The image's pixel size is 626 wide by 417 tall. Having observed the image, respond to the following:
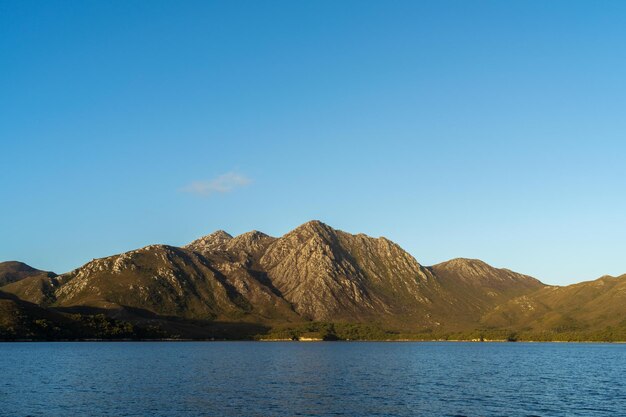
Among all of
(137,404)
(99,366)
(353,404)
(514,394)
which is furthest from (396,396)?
(99,366)

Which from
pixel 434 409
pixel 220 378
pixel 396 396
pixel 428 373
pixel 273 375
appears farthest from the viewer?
pixel 428 373

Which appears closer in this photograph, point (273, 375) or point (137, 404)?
point (137, 404)

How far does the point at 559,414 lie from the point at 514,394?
26.7 meters

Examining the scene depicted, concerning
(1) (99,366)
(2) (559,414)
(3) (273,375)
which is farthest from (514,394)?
(1) (99,366)

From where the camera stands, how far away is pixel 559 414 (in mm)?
98000

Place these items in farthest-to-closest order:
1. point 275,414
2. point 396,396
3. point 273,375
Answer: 1. point 273,375
2. point 396,396
3. point 275,414

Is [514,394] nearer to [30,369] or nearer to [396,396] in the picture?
[396,396]

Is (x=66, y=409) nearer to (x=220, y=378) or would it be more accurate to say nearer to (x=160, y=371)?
(x=220, y=378)

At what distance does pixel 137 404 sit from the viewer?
10394 centimetres

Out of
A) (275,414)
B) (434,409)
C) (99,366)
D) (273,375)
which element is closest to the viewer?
(275,414)

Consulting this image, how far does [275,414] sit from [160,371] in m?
92.8

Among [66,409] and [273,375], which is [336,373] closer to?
[273,375]

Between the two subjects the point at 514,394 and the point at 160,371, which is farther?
the point at 160,371

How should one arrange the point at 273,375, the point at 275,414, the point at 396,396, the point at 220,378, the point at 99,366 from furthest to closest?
the point at 99,366 → the point at 273,375 → the point at 220,378 → the point at 396,396 → the point at 275,414
